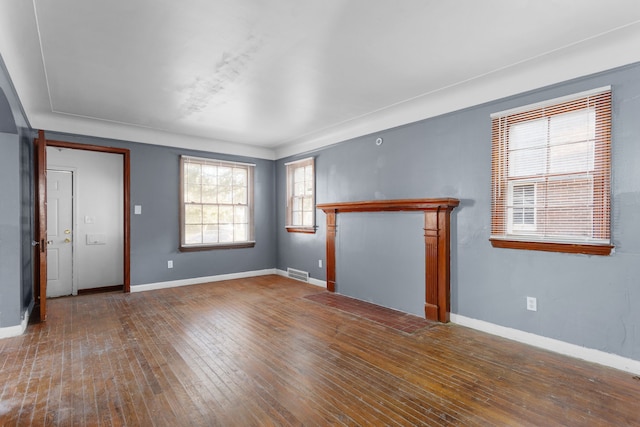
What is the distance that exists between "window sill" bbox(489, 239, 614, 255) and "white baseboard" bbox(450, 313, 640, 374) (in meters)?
0.81

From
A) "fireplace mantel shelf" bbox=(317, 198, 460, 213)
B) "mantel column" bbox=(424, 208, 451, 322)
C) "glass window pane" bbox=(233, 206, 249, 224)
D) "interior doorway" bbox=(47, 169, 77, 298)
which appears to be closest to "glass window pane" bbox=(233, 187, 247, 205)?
"glass window pane" bbox=(233, 206, 249, 224)

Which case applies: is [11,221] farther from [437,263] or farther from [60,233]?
[437,263]

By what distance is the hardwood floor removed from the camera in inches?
79.2

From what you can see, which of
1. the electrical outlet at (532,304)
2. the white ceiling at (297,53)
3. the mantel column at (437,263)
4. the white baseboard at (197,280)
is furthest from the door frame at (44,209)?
the electrical outlet at (532,304)

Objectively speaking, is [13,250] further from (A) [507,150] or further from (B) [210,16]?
(A) [507,150]

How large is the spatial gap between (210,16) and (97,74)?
5.63 feet

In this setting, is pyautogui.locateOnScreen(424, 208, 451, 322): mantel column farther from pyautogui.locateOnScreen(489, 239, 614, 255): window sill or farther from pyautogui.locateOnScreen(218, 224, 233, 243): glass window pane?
pyautogui.locateOnScreen(218, 224, 233, 243): glass window pane

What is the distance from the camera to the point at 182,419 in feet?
6.45

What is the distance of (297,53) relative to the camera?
9.07 feet

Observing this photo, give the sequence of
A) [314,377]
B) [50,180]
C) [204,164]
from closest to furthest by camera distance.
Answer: [314,377]
[50,180]
[204,164]

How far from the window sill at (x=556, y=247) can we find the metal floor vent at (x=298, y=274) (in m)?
3.39

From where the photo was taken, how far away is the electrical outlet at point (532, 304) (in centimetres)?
306

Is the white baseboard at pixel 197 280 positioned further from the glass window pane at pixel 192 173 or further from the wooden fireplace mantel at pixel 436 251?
the wooden fireplace mantel at pixel 436 251

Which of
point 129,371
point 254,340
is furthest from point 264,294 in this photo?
point 129,371
